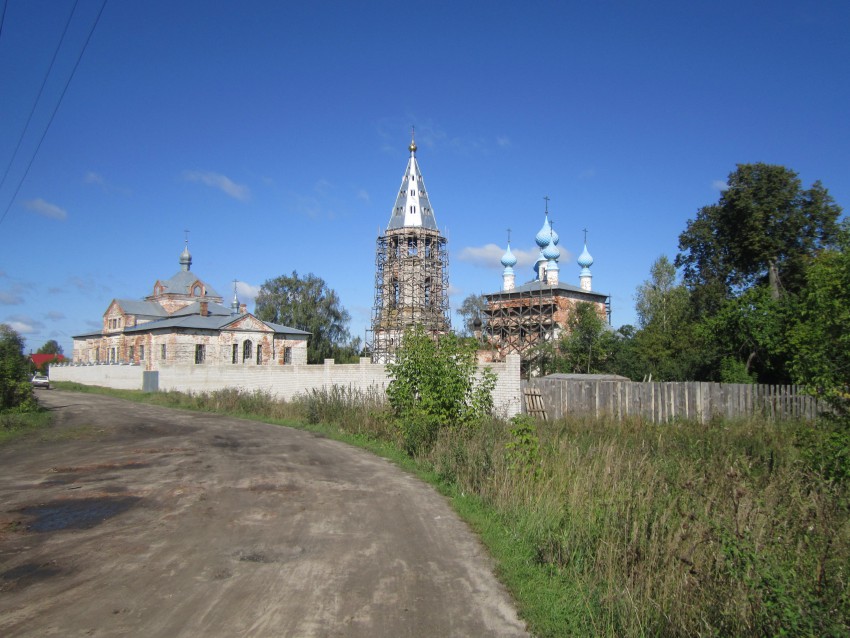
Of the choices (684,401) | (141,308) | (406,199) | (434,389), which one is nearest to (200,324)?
(141,308)

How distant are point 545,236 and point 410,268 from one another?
49.1ft

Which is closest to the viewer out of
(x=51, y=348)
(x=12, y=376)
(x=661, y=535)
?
(x=661, y=535)

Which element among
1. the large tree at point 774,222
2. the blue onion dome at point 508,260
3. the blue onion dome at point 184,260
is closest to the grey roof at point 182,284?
the blue onion dome at point 184,260

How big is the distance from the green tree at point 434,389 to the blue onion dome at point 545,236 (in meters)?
50.6

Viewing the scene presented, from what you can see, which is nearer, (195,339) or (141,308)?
(195,339)

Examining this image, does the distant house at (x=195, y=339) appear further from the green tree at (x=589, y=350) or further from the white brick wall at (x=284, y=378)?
the green tree at (x=589, y=350)

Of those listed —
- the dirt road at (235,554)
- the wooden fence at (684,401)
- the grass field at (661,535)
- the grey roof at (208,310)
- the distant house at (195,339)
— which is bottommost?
the dirt road at (235,554)

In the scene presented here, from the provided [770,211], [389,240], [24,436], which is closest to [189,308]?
[389,240]

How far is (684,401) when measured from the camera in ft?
64.2

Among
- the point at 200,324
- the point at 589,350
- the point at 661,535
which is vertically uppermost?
the point at 200,324

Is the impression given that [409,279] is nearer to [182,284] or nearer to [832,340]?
[182,284]

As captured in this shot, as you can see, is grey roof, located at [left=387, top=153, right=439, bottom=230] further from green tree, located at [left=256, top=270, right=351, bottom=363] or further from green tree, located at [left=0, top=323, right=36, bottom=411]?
green tree, located at [left=0, top=323, right=36, bottom=411]

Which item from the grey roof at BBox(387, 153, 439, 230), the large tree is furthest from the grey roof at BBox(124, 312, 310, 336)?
the large tree

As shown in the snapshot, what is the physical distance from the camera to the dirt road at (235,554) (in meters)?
5.03
